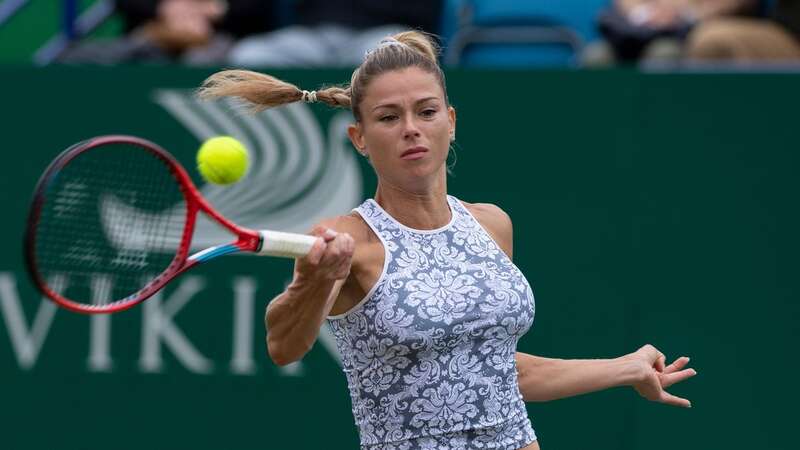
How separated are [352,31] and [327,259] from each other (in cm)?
420

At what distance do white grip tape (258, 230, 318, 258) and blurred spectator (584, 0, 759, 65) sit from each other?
12.5 feet

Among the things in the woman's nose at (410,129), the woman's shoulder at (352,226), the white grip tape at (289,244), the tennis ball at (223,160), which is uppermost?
the woman's nose at (410,129)

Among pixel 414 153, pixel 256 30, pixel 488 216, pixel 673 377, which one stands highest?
pixel 256 30

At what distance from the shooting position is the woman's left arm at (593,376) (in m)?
3.57

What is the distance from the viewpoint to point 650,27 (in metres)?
6.48

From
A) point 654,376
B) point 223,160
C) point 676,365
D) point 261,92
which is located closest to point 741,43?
point 676,365

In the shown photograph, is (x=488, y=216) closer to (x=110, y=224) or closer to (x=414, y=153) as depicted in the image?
(x=414, y=153)

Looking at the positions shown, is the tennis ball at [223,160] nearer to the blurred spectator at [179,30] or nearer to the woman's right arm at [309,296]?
the woman's right arm at [309,296]

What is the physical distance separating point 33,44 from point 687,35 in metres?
3.95

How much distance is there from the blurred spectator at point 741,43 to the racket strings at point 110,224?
2.49 m

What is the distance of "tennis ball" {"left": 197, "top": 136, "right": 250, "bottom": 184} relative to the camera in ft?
10.5

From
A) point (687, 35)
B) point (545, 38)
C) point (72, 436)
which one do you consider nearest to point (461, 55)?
point (545, 38)

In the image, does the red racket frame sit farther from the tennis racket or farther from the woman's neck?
the tennis racket

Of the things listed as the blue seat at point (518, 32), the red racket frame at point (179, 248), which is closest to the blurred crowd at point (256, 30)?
the blue seat at point (518, 32)
